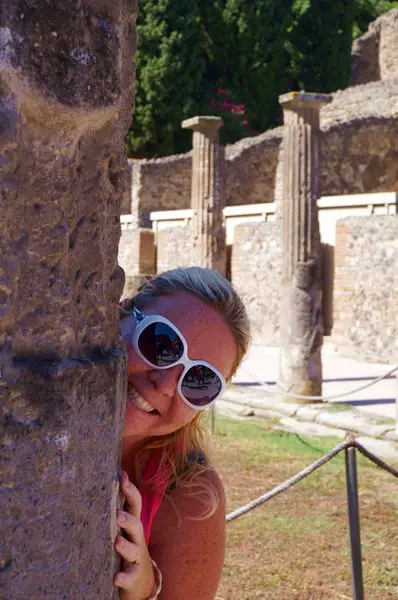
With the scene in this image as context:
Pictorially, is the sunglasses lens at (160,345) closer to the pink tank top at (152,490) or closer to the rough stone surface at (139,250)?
the pink tank top at (152,490)

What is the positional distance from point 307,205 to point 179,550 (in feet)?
26.1

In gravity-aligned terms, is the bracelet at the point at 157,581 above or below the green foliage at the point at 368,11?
below

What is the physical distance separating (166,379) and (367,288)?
11056mm

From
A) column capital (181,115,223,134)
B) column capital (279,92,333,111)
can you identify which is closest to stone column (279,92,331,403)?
column capital (279,92,333,111)

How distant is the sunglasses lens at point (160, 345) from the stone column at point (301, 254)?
23.1 ft

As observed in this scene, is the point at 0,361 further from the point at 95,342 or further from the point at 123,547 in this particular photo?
the point at 123,547

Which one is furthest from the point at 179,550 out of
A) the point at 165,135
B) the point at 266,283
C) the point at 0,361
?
the point at 165,135

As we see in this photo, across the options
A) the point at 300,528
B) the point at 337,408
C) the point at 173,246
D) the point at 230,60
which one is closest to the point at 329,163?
the point at 173,246

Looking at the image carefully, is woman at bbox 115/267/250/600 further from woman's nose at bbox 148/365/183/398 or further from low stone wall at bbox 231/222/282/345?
low stone wall at bbox 231/222/282/345

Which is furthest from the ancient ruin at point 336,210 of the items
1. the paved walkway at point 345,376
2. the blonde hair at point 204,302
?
the blonde hair at point 204,302

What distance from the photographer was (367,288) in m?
12.0

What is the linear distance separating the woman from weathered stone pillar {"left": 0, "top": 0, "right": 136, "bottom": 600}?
0.21 m

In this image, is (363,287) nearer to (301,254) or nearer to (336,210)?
(336,210)

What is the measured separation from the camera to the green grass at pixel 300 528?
12.3 ft
